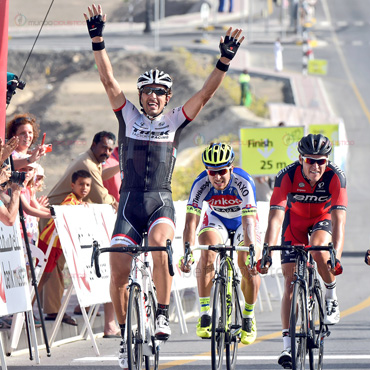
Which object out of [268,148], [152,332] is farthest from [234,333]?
[268,148]

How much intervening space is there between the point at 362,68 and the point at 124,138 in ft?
212

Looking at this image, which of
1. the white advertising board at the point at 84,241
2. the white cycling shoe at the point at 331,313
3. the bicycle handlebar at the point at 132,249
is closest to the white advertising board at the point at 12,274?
the white advertising board at the point at 84,241

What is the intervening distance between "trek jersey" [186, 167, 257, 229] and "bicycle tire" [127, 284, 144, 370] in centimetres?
151

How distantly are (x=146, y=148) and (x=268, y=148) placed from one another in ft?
43.3

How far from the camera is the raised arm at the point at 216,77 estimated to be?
9.12m

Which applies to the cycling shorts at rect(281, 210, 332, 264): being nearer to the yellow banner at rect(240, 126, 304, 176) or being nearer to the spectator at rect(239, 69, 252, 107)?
the yellow banner at rect(240, 126, 304, 176)

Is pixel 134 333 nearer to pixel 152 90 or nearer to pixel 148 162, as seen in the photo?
pixel 148 162

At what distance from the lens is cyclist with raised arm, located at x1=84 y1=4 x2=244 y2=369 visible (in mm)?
8695

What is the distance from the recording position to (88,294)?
37.4 feet

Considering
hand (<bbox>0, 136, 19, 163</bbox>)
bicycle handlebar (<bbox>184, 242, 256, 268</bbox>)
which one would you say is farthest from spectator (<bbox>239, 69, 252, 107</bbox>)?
hand (<bbox>0, 136, 19, 163</bbox>)

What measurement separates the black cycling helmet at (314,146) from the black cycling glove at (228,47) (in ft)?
3.39

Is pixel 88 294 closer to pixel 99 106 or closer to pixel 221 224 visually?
pixel 221 224

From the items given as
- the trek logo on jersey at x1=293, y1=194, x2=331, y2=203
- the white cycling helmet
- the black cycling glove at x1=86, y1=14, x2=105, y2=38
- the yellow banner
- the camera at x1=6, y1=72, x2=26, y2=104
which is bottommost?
the yellow banner

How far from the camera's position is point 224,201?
995cm
